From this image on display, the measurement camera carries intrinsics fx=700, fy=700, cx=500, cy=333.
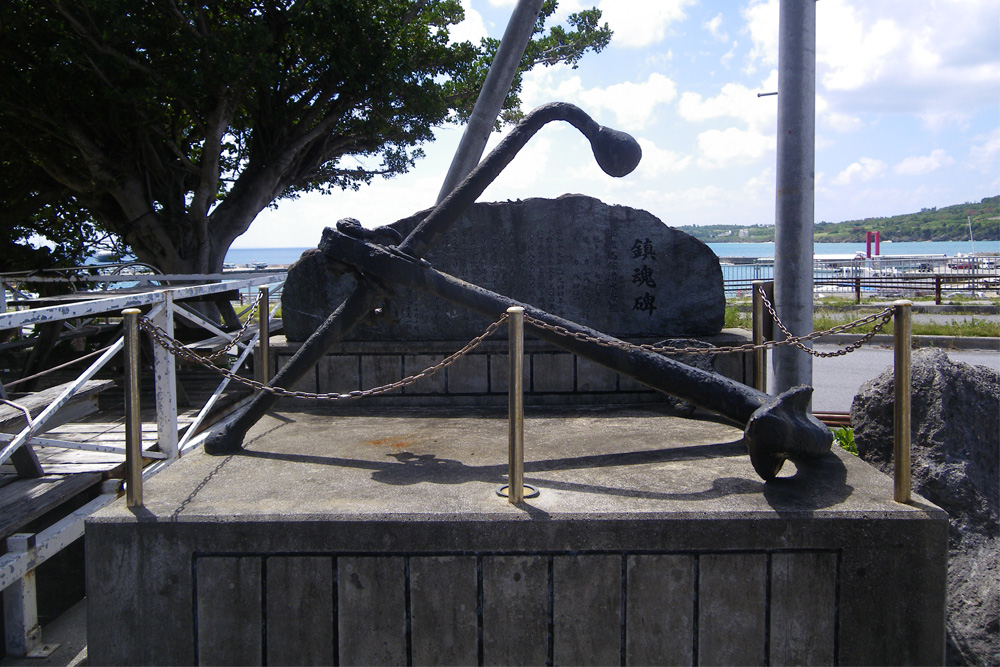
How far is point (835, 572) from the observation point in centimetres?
246

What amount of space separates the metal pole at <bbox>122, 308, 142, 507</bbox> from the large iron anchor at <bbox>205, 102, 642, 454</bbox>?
29.0 inches

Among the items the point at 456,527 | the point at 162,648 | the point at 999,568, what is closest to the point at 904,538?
the point at 999,568

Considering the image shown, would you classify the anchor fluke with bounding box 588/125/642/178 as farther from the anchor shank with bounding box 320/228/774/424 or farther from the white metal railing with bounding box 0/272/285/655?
the white metal railing with bounding box 0/272/285/655

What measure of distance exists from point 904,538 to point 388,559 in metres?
1.81

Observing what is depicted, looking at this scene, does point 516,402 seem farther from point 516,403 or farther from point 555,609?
point 555,609

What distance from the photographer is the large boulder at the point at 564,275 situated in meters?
4.78

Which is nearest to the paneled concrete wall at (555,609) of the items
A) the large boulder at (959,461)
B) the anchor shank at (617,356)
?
the anchor shank at (617,356)

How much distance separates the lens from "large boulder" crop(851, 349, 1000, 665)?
2840mm

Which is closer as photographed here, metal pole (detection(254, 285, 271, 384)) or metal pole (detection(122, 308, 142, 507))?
metal pole (detection(122, 308, 142, 507))

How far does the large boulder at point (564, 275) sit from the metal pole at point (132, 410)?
2.28 m

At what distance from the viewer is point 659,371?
9.85 feet

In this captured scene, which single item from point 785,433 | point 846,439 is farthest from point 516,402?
point 846,439

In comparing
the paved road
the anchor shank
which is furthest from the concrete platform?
the paved road

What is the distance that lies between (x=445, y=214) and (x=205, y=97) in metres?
6.82
